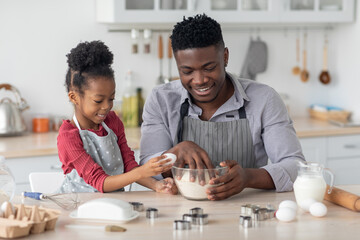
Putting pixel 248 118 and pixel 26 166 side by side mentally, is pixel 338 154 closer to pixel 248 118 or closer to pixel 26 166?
pixel 248 118

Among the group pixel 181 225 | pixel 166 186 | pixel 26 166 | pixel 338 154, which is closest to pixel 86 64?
pixel 166 186

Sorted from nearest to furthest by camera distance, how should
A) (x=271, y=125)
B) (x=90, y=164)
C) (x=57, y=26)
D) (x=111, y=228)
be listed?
(x=111, y=228) → (x=90, y=164) → (x=271, y=125) → (x=57, y=26)

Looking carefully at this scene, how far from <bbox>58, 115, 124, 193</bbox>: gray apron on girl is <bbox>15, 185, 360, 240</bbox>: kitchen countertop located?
179 mm

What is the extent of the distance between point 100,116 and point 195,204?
474mm

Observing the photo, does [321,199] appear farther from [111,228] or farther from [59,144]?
[59,144]

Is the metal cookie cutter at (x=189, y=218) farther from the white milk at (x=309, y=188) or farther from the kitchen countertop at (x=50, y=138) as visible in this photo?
the kitchen countertop at (x=50, y=138)

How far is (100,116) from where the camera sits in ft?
7.14

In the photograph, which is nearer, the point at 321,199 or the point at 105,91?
the point at 321,199

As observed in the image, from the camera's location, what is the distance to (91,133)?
223 cm

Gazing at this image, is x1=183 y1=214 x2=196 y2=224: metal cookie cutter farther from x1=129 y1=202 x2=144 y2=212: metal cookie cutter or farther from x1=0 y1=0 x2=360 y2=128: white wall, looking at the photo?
x1=0 y1=0 x2=360 y2=128: white wall

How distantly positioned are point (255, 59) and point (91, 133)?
2.40 meters

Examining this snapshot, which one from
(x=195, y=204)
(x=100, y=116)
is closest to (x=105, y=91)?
(x=100, y=116)

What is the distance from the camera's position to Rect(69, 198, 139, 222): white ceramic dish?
177cm

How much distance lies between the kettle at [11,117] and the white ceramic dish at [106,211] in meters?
2.08
